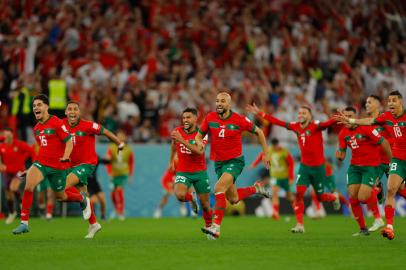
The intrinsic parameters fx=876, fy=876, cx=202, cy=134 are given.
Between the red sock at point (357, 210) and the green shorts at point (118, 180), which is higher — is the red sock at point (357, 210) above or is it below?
below

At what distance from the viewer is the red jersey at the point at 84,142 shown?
1666 cm

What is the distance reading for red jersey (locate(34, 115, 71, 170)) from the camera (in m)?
15.9

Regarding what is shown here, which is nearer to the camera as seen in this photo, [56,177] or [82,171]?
[56,177]

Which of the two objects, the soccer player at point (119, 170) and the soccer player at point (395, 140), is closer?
the soccer player at point (395, 140)

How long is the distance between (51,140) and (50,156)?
293mm

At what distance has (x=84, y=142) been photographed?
55.2 feet

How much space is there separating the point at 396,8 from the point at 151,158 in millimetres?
13362

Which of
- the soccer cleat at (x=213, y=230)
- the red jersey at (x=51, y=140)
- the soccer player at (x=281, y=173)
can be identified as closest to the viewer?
the soccer cleat at (x=213, y=230)

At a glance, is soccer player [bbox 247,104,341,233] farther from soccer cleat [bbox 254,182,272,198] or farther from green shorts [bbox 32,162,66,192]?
green shorts [bbox 32,162,66,192]

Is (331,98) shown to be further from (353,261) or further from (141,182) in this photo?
(353,261)

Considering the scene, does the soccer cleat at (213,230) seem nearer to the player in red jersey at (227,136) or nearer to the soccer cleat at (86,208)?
the player in red jersey at (227,136)

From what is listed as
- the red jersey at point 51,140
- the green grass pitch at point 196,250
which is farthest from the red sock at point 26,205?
the red jersey at point 51,140

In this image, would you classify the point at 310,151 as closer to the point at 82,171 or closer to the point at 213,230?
the point at 213,230

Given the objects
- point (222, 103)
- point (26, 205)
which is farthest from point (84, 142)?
point (222, 103)
